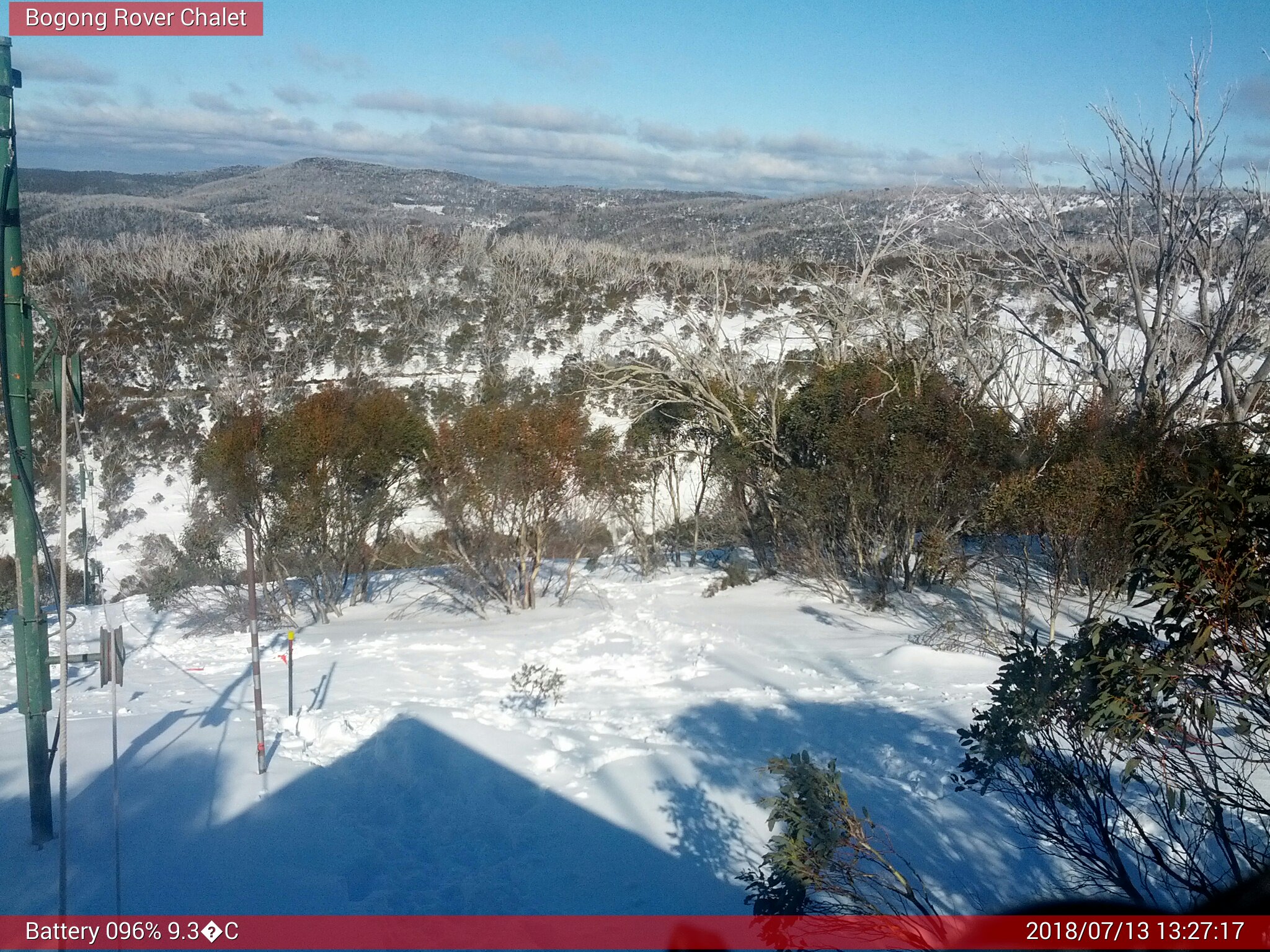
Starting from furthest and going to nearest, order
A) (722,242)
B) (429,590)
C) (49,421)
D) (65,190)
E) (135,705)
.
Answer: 1. (65,190)
2. (722,242)
3. (49,421)
4. (429,590)
5. (135,705)

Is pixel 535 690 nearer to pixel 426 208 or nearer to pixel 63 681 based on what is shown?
pixel 63 681

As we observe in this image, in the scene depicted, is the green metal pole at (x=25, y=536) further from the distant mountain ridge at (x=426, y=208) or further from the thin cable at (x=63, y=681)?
the distant mountain ridge at (x=426, y=208)

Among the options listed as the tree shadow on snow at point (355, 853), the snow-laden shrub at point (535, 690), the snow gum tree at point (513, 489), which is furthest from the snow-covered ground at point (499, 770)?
the snow gum tree at point (513, 489)

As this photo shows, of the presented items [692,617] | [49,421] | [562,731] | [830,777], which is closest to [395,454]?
[692,617]

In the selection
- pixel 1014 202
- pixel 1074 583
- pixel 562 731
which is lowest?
pixel 562 731

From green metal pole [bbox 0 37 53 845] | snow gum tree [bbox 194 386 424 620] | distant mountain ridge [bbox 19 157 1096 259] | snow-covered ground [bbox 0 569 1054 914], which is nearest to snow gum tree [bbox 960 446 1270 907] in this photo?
snow-covered ground [bbox 0 569 1054 914]

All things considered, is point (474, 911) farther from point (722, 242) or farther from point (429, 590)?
point (722, 242)

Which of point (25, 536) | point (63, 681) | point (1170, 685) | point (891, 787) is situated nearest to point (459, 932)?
point (63, 681)
